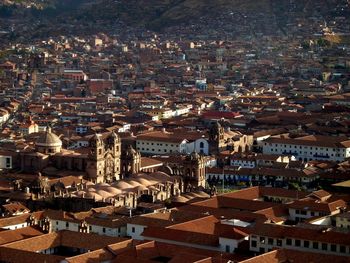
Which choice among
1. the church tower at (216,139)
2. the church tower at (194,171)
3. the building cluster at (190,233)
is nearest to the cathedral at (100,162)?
the church tower at (194,171)

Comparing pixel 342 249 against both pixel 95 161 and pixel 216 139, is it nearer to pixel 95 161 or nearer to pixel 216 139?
pixel 95 161

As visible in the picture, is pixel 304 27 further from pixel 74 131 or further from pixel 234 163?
pixel 234 163

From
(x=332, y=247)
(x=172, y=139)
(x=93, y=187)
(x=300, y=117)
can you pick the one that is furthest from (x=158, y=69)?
(x=332, y=247)

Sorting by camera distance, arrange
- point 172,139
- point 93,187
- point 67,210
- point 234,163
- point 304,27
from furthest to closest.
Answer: point 304,27 → point 172,139 → point 234,163 → point 93,187 → point 67,210

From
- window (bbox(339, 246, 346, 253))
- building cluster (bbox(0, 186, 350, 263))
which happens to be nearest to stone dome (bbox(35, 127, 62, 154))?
building cluster (bbox(0, 186, 350, 263))

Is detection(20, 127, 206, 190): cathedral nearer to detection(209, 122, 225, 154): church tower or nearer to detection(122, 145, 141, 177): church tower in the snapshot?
detection(122, 145, 141, 177): church tower

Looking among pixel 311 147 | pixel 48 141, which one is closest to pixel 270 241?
pixel 48 141
